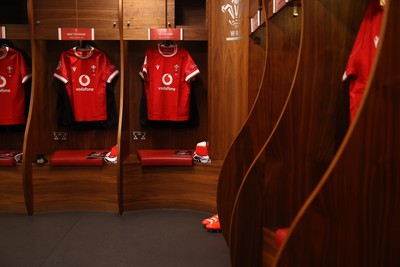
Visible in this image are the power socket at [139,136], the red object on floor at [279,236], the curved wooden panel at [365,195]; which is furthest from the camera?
the power socket at [139,136]

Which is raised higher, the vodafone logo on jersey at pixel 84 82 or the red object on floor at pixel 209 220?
the vodafone logo on jersey at pixel 84 82

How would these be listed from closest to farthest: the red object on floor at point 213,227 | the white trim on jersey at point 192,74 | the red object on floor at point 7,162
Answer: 1. the red object on floor at point 213,227
2. the red object on floor at point 7,162
3. the white trim on jersey at point 192,74

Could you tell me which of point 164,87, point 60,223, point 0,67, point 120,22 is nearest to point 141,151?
point 164,87

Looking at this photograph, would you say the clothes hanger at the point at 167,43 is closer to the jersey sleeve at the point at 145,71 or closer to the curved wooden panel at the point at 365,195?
the jersey sleeve at the point at 145,71

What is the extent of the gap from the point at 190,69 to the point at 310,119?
7.66 feet

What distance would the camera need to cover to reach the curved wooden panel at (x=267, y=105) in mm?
2273

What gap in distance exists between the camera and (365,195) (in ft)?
3.39

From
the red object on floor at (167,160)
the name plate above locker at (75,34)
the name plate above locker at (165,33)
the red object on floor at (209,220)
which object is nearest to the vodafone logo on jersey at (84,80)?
the name plate above locker at (75,34)

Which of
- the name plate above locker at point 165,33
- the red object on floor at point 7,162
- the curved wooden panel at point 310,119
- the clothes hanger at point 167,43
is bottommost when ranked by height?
the red object on floor at point 7,162

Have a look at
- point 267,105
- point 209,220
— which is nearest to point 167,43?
point 209,220

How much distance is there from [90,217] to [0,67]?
174cm

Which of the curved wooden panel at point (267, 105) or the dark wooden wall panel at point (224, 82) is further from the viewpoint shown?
the dark wooden wall panel at point (224, 82)

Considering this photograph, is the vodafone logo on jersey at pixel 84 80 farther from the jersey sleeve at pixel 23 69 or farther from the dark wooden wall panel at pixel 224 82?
the dark wooden wall panel at pixel 224 82

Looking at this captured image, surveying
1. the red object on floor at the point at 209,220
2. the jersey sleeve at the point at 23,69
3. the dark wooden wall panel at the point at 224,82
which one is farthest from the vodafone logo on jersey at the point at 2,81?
the red object on floor at the point at 209,220
